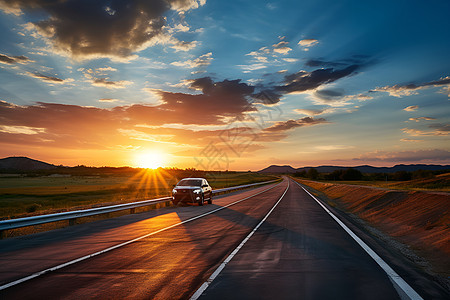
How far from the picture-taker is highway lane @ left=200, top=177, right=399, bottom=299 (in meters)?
5.28

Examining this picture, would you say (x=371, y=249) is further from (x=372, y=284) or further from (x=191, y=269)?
(x=191, y=269)

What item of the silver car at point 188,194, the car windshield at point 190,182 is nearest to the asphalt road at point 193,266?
the silver car at point 188,194

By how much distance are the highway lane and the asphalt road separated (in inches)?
0.6

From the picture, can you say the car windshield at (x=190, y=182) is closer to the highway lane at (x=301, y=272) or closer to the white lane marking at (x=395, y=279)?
the highway lane at (x=301, y=272)

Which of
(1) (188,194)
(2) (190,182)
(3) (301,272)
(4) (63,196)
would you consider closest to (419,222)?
(3) (301,272)

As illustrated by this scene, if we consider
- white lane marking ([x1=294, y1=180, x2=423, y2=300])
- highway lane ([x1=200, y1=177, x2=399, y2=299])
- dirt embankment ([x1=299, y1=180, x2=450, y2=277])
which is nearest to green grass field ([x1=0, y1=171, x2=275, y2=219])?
highway lane ([x1=200, y1=177, x2=399, y2=299])

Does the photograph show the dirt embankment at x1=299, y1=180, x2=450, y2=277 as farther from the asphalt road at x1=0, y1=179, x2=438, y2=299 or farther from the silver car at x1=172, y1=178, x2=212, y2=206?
the silver car at x1=172, y1=178, x2=212, y2=206

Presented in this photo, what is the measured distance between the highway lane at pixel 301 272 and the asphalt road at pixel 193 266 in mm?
16

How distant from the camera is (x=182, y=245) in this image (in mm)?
9430

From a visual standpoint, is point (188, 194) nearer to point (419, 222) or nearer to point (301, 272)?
point (419, 222)

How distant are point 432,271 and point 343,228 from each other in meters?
5.88

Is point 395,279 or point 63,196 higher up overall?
point 395,279

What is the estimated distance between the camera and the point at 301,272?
657 centimetres

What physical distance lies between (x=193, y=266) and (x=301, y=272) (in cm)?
232
